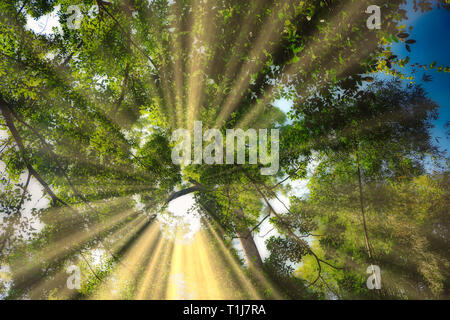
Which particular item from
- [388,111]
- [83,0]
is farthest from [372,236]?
[83,0]

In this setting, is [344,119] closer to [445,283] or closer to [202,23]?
[202,23]

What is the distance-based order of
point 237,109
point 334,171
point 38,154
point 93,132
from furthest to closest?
1. point 334,171
2. point 93,132
3. point 38,154
4. point 237,109

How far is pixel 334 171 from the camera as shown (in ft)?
34.1

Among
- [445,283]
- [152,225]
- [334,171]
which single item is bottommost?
[445,283]

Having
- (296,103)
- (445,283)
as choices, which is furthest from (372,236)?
(296,103)

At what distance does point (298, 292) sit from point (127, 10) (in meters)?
13.4

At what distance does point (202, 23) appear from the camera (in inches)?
184

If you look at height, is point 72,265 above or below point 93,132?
below

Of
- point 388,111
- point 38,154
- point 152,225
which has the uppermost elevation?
point 388,111

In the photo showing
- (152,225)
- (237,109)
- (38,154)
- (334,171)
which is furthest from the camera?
(152,225)

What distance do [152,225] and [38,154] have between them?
263 inches

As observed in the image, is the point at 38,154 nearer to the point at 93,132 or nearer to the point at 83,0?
the point at 93,132

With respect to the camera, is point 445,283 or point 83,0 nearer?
point 83,0

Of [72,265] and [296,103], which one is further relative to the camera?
[72,265]
